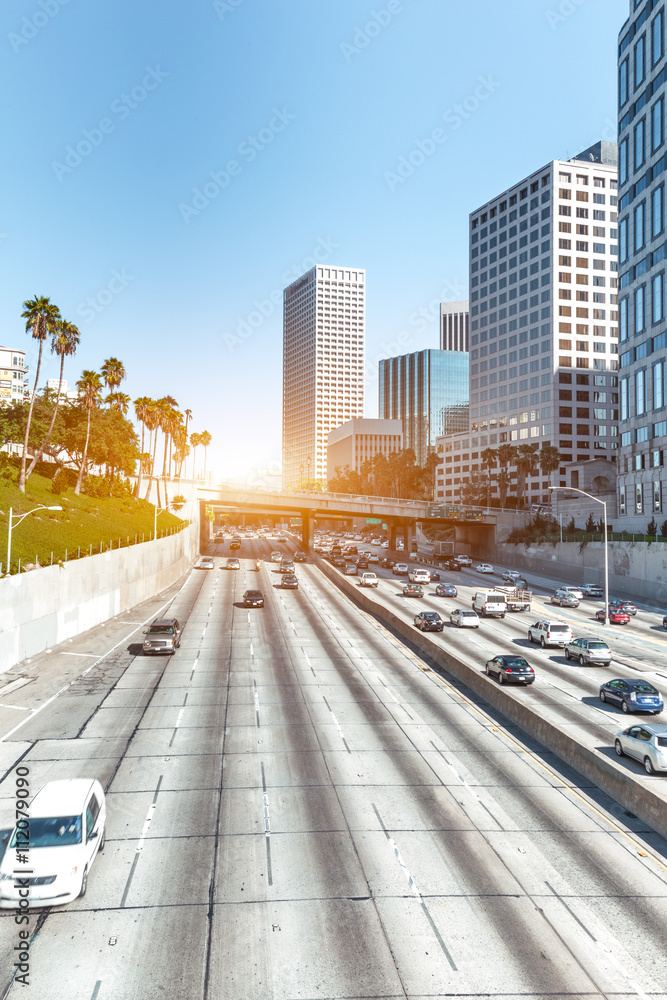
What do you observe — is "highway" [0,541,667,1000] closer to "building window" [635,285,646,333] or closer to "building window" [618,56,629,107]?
"building window" [635,285,646,333]

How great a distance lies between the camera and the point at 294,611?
5731cm

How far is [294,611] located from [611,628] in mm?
25868

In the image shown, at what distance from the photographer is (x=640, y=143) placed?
84812 millimetres

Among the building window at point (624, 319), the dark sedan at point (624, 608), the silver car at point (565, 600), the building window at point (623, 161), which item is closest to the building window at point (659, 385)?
the building window at point (624, 319)

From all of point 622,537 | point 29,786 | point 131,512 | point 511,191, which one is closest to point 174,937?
point 29,786

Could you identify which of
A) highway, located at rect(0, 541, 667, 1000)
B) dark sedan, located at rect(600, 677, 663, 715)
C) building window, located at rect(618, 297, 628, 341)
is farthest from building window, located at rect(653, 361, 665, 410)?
dark sedan, located at rect(600, 677, 663, 715)

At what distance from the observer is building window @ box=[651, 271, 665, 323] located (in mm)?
77938

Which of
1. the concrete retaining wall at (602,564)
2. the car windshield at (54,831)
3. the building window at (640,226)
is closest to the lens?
the car windshield at (54,831)

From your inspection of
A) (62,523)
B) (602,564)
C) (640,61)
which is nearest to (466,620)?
(62,523)

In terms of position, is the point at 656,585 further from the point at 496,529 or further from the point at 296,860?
the point at 296,860

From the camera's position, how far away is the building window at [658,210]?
257 feet

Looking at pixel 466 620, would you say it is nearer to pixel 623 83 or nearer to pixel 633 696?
pixel 633 696

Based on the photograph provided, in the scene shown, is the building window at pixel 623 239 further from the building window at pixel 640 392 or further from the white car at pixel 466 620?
the white car at pixel 466 620

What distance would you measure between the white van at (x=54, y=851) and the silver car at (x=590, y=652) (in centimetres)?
3070
